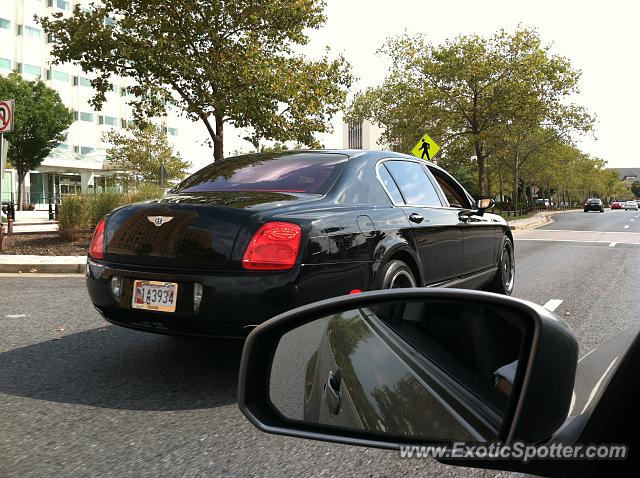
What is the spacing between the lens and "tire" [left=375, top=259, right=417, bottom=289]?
3.80 meters

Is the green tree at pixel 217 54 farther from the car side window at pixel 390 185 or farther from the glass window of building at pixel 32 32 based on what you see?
the glass window of building at pixel 32 32

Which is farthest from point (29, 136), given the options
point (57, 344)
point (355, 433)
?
point (355, 433)

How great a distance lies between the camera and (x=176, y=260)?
3.39 metres

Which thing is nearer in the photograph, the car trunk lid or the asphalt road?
the asphalt road

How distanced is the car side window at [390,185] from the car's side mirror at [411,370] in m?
2.90

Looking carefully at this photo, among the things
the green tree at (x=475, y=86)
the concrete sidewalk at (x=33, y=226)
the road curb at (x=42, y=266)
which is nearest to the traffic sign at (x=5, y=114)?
the road curb at (x=42, y=266)

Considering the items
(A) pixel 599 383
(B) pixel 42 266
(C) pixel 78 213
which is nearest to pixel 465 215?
(A) pixel 599 383

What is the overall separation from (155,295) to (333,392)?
2235 millimetres

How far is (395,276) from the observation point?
13.0 ft

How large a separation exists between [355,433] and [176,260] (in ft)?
7.84

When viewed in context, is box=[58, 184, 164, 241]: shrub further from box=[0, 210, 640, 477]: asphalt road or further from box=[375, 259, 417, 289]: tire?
box=[375, 259, 417, 289]: tire

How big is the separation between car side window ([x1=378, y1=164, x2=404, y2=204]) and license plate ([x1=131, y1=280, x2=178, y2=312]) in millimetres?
1884

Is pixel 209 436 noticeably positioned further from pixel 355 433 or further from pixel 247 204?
pixel 355 433

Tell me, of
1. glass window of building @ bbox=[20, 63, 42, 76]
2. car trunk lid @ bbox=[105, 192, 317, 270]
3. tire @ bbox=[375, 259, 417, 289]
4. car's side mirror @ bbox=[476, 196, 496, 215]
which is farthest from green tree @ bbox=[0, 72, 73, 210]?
tire @ bbox=[375, 259, 417, 289]
